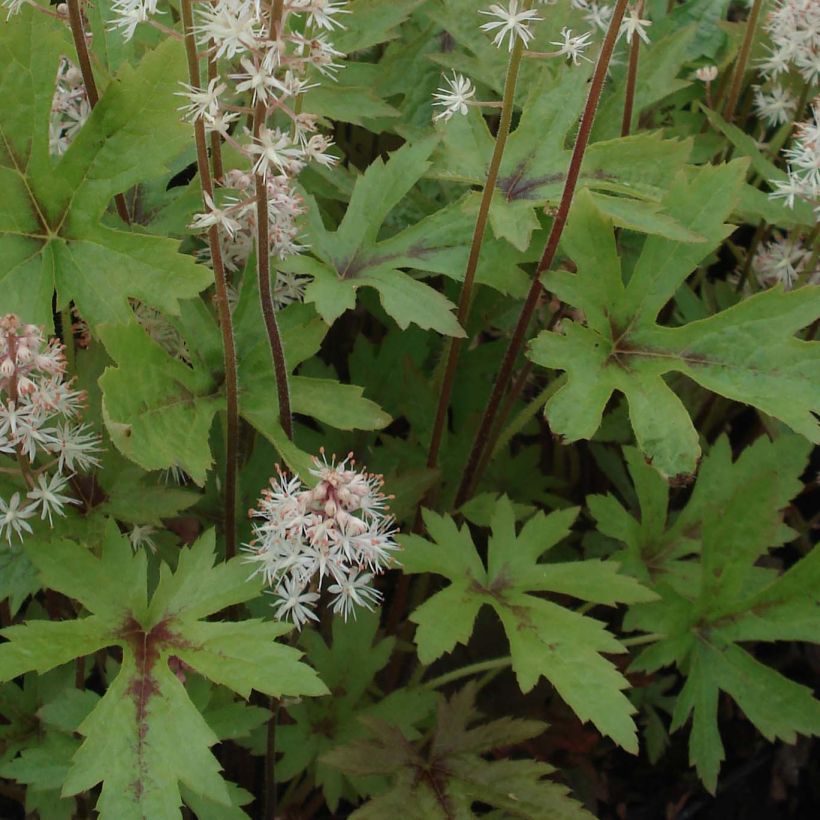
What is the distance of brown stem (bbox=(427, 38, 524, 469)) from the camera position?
1496mm

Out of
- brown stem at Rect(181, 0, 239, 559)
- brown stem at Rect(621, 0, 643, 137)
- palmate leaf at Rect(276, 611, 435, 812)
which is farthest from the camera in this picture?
brown stem at Rect(621, 0, 643, 137)

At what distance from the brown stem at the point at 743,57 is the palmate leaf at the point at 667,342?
0.54m

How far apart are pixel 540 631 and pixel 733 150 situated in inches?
59.4

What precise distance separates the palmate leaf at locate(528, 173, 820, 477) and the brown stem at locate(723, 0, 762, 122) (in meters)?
0.54

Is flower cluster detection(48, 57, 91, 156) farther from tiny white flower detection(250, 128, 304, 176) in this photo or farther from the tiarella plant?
tiny white flower detection(250, 128, 304, 176)

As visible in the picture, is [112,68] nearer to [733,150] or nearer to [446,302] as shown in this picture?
[446,302]

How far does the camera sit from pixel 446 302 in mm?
1664

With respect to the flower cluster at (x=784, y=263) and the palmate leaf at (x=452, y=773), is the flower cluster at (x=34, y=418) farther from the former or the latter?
the flower cluster at (x=784, y=263)

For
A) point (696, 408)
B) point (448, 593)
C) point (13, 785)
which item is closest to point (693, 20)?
point (696, 408)

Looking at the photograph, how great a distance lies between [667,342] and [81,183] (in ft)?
3.43

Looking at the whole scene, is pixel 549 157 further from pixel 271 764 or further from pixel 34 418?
pixel 271 764

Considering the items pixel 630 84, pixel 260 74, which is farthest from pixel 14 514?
pixel 630 84

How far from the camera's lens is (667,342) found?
1705mm

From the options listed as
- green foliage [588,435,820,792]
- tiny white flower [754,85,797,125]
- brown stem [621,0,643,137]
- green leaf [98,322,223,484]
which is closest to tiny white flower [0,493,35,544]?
green leaf [98,322,223,484]
